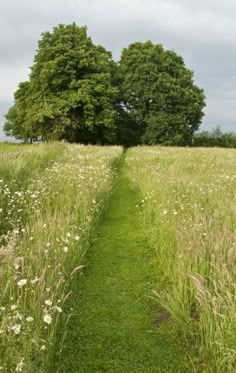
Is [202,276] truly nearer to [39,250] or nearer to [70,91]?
[39,250]

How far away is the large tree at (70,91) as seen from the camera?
126 ft

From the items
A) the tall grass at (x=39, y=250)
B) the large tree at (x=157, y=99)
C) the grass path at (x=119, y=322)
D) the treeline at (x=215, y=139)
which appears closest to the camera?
the tall grass at (x=39, y=250)

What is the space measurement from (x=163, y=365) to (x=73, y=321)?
1261 mm

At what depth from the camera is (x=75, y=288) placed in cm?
543

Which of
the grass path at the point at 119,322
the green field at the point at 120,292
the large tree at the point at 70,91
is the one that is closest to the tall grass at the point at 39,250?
the green field at the point at 120,292

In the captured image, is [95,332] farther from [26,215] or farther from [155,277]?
[26,215]

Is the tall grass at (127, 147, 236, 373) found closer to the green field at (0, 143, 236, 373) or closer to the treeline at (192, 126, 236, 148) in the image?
the green field at (0, 143, 236, 373)

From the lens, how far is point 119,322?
464 cm

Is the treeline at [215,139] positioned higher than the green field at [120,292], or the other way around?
the treeline at [215,139]

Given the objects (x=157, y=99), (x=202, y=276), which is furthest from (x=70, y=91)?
(x=202, y=276)

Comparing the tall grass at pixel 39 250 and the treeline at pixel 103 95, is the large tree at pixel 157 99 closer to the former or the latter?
the treeline at pixel 103 95

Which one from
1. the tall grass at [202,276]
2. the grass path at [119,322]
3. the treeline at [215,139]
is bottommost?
the grass path at [119,322]

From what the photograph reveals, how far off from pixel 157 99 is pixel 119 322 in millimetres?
43250

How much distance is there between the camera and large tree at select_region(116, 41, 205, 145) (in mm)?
45156
